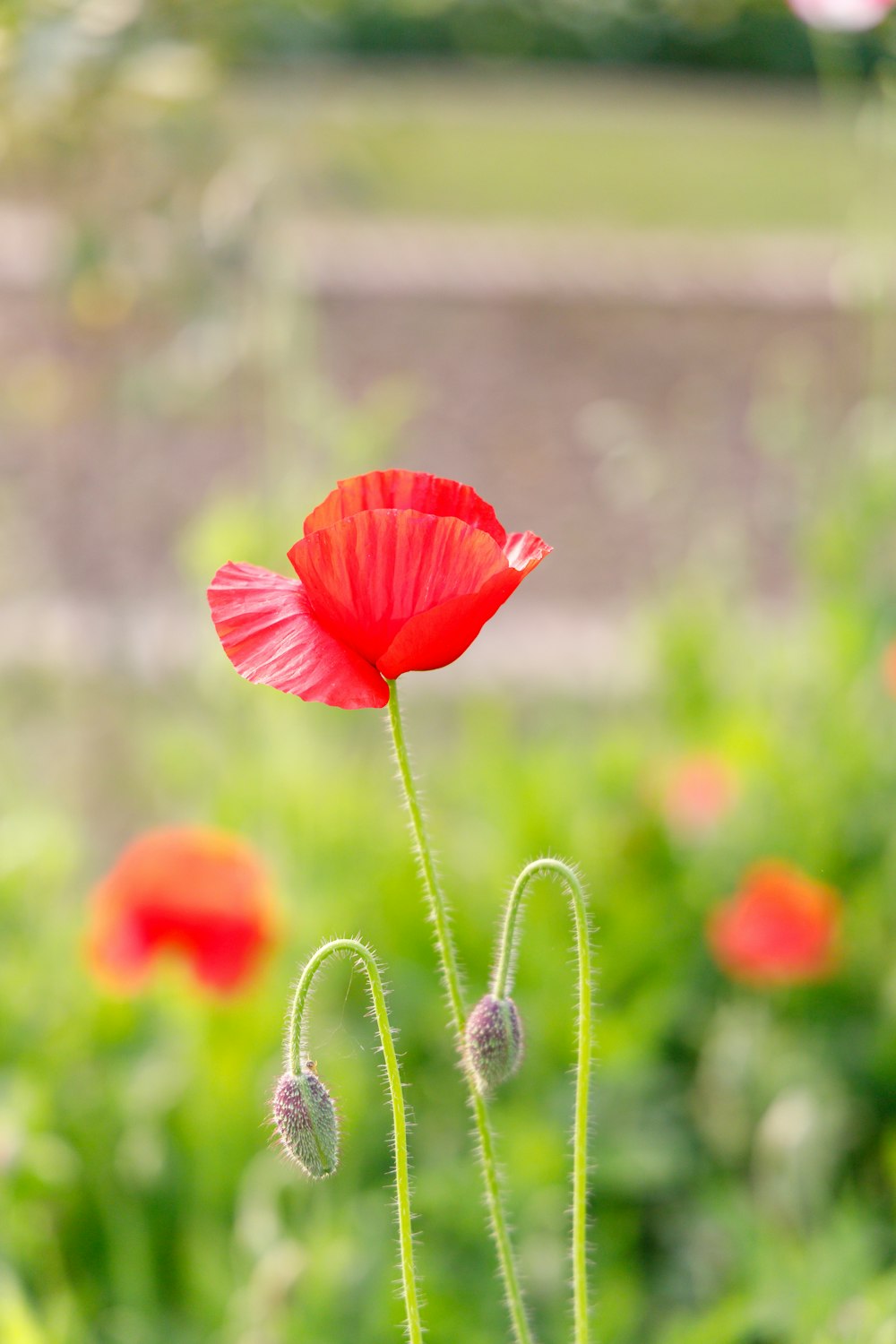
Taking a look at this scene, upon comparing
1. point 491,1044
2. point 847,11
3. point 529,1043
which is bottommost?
point 529,1043

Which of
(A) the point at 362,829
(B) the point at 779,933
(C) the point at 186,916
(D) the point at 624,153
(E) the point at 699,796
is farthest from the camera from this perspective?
(D) the point at 624,153

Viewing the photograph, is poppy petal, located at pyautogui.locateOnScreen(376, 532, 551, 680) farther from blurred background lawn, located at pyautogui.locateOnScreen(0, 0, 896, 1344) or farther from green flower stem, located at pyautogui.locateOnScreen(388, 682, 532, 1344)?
blurred background lawn, located at pyautogui.locateOnScreen(0, 0, 896, 1344)

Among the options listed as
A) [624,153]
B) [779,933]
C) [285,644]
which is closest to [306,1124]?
[285,644]

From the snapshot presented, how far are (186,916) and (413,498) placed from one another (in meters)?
1.08

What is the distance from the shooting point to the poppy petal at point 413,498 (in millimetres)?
678

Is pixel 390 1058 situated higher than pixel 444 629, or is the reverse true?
pixel 444 629

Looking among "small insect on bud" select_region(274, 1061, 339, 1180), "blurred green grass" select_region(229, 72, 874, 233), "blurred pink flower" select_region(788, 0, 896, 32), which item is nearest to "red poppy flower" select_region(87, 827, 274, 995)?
"small insect on bud" select_region(274, 1061, 339, 1180)

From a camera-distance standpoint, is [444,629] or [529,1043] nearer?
[444,629]

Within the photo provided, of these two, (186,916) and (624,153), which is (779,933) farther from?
(624,153)

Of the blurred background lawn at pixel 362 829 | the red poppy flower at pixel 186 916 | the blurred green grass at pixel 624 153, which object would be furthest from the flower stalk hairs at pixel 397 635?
the blurred green grass at pixel 624 153

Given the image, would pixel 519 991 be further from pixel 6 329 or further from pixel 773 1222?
pixel 6 329

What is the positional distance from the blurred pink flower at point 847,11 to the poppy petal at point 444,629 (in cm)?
174

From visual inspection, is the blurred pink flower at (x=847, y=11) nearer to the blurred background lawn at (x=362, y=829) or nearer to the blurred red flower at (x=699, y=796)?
the blurred background lawn at (x=362, y=829)

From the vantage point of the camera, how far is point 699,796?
7.28 feet
